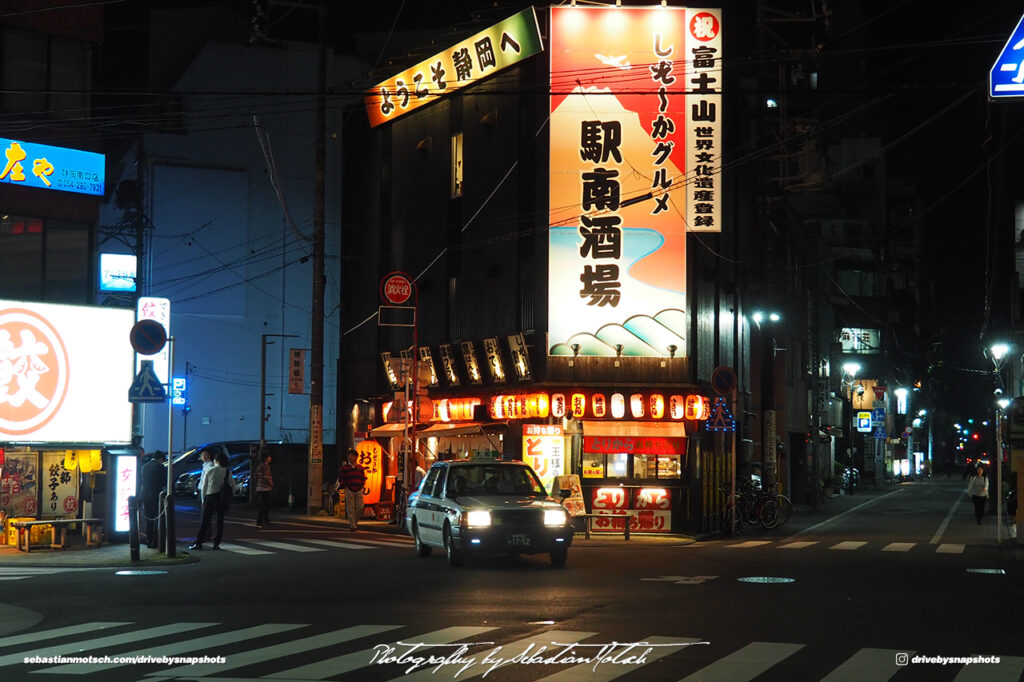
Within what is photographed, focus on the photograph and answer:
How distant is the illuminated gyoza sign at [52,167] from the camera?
2648 cm

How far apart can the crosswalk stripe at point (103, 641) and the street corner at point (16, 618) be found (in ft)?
2.49

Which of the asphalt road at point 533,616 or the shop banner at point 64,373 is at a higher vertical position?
the shop banner at point 64,373

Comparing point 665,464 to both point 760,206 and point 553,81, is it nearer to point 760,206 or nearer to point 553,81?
point 760,206

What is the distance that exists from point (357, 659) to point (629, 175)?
22.1 metres

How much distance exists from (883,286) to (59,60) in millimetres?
73990

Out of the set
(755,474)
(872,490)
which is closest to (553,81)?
(755,474)

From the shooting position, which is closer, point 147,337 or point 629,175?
point 147,337

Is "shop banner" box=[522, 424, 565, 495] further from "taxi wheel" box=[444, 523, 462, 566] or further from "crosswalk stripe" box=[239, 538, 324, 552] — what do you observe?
"taxi wheel" box=[444, 523, 462, 566]

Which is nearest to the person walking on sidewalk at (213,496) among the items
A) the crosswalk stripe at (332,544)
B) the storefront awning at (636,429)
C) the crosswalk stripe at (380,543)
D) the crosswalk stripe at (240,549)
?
the crosswalk stripe at (240,549)

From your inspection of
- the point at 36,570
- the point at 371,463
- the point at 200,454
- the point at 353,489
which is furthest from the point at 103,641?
the point at 200,454

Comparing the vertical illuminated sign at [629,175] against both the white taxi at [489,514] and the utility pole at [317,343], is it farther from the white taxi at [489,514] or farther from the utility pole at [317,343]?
the white taxi at [489,514]

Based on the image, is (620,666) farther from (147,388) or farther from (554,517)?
(147,388)

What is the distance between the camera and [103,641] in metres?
11.2
